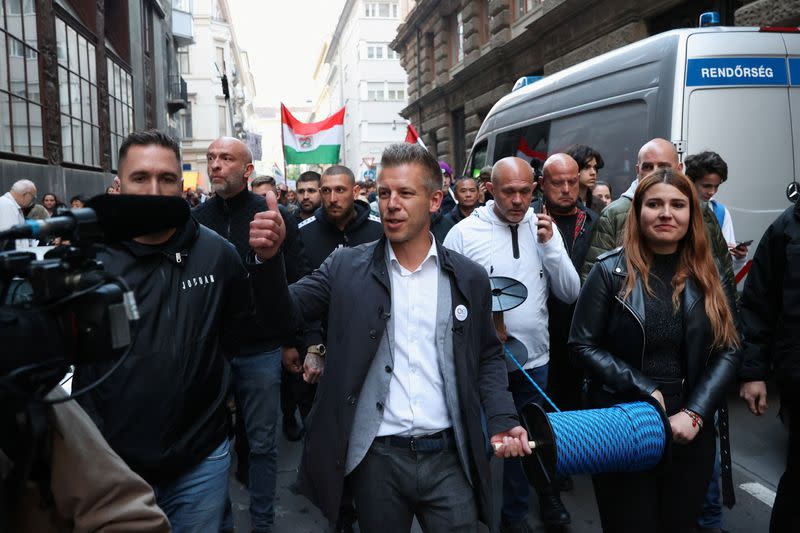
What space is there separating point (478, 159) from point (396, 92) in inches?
1948

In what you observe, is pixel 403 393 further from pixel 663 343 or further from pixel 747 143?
pixel 747 143

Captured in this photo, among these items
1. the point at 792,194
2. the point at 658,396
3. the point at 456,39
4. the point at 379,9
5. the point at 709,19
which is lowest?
the point at 658,396

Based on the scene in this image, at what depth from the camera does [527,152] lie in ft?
30.2

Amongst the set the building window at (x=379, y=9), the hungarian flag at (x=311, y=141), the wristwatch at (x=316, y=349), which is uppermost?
the building window at (x=379, y=9)

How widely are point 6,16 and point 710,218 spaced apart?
12.6m

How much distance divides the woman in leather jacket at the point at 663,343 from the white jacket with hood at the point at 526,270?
0.88 metres

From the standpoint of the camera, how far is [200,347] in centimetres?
250

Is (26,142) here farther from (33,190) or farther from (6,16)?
(33,190)

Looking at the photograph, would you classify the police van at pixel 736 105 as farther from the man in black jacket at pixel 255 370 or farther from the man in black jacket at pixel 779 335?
the man in black jacket at pixel 255 370

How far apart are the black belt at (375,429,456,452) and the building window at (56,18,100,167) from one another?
15300 millimetres

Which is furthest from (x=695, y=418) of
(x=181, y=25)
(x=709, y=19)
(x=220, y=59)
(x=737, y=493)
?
(x=220, y=59)

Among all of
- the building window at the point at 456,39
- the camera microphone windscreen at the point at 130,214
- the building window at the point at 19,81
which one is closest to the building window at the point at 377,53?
the building window at the point at 456,39

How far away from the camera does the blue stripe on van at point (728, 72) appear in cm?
609

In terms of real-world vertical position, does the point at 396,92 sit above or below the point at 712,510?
above
